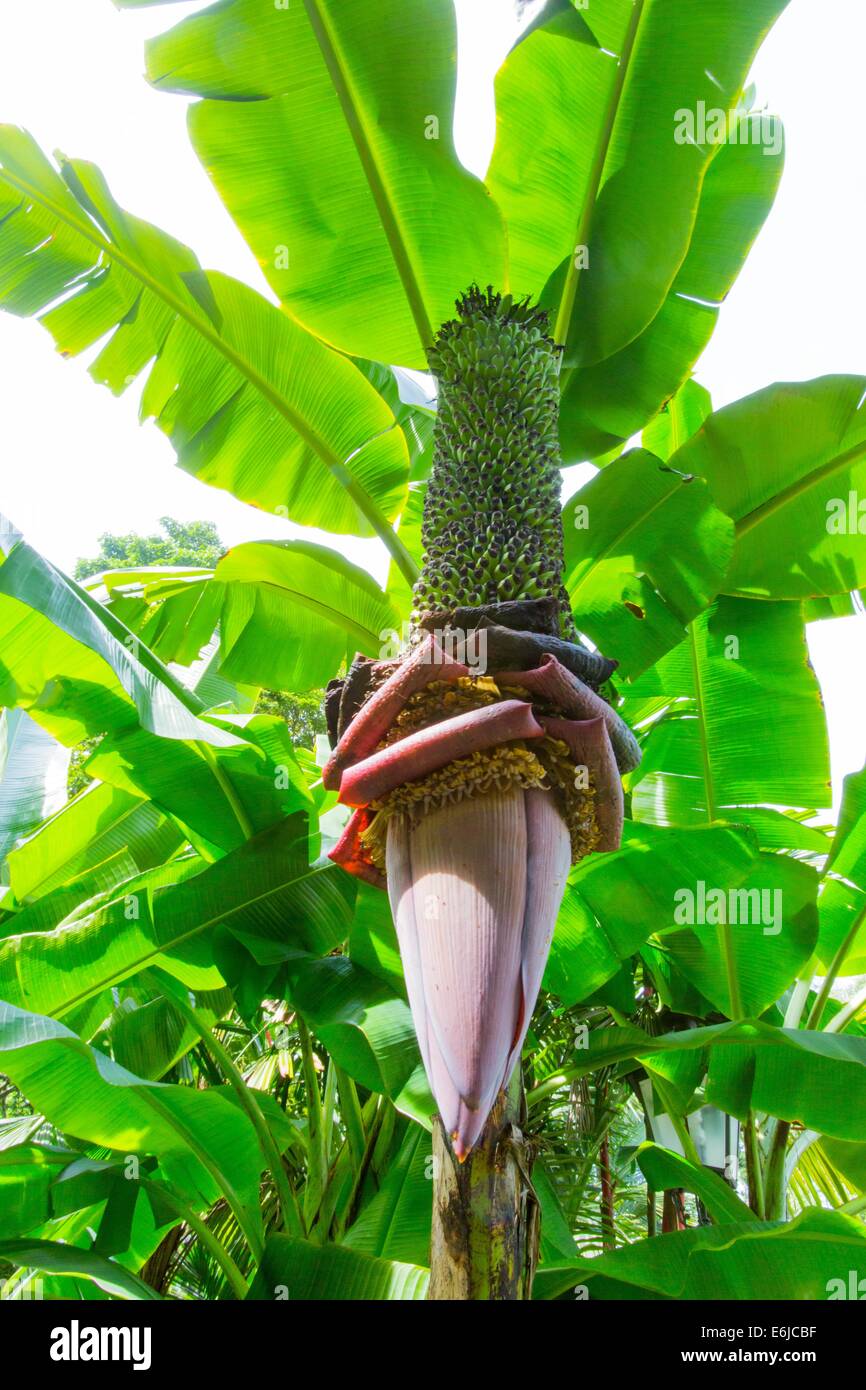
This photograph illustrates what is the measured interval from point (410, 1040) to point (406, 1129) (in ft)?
2.94

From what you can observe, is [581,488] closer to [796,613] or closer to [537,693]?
[796,613]

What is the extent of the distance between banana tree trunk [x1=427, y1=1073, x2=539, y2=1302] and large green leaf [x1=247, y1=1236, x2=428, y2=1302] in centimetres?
43

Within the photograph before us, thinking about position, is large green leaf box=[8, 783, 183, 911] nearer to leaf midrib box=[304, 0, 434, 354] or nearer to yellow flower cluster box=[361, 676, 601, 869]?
leaf midrib box=[304, 0, 434, 354]

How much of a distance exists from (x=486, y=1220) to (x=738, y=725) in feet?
5.01

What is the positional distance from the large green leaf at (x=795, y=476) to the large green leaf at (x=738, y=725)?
19cm

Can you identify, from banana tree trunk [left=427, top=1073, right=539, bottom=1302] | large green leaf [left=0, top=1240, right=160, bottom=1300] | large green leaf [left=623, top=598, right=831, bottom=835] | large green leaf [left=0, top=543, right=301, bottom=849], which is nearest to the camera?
banana tree trunk [left=427, top=1073, right=539, bottom=1302]

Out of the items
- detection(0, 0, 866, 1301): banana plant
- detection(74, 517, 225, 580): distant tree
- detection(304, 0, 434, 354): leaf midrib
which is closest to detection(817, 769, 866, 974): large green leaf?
detection(0, 0, 866, 1301): banana plant

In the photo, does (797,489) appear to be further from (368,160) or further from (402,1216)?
(402,1216)

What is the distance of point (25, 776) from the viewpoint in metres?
3.05

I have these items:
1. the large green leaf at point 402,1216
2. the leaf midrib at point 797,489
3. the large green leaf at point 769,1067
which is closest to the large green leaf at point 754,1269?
the large green leaf at point 769,1067

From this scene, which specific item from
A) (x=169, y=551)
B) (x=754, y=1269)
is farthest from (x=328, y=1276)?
(x=169, y=551)

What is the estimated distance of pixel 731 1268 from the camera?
76.5 inches

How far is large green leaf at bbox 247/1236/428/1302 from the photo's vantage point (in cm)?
180
